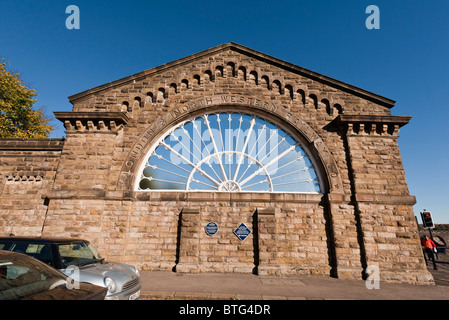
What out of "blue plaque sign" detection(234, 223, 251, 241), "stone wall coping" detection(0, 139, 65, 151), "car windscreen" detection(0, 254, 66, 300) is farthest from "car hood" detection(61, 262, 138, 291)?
"stone wall coping" detection(0, 139, 65, 151)

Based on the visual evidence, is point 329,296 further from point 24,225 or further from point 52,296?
point 24,225

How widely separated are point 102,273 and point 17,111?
20726mm

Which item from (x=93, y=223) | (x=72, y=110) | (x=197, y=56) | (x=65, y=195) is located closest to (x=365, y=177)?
(x=197, y=56)

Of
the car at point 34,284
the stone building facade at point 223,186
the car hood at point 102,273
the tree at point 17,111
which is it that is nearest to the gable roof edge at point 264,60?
the stone building facade at point 223,186

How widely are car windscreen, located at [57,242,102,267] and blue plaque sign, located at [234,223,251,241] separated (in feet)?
15.8

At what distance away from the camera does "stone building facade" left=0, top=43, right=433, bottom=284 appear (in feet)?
26.3

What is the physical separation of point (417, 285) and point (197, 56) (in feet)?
42.4

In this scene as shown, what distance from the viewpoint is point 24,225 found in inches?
336

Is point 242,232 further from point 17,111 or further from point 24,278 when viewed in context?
point 17,111

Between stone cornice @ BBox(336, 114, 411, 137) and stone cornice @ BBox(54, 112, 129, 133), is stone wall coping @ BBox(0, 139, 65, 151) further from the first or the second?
stone cornice @ BBox(336, 114, 411, 137)

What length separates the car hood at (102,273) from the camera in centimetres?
424

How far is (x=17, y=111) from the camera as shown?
17547 mm

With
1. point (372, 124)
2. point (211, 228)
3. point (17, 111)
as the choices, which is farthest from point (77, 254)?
point (17, 111)

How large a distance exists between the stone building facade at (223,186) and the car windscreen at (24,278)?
5.27m
